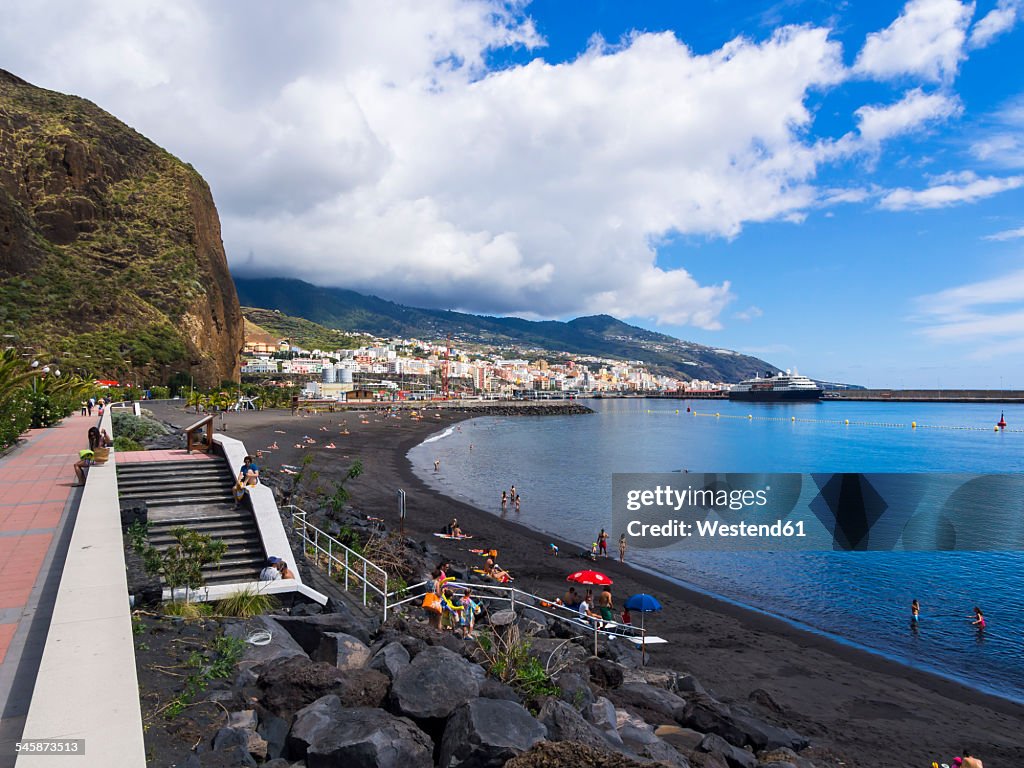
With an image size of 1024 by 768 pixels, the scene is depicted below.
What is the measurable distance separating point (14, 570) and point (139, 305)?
192ft

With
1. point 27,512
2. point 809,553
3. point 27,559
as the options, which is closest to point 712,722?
point 27,559

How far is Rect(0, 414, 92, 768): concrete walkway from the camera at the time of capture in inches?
167

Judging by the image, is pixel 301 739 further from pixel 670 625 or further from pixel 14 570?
pixel 670 625

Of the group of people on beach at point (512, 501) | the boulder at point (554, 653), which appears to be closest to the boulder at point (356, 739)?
the boulder at point (554, 653)

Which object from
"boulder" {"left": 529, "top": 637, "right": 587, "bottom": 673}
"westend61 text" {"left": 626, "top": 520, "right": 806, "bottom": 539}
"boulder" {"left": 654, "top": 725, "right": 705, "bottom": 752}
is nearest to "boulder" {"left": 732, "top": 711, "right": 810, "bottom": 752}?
"boulder" {"left": 654, "top": 725, "right": 705, "bottom": 752}

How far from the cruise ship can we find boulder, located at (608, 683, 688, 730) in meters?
160

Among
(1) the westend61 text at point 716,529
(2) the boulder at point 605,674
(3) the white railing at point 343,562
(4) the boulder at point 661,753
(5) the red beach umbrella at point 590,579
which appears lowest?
(1) the westend61 text at point 716,529

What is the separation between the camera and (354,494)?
26.8 meters

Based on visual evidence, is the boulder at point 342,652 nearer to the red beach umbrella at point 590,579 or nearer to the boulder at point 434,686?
the boulder at point 434,686

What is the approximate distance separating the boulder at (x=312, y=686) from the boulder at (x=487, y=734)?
0.80 metres

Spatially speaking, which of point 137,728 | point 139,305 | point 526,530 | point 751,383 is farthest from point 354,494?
point 751,383

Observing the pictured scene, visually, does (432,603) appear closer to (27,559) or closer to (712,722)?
(712,722)

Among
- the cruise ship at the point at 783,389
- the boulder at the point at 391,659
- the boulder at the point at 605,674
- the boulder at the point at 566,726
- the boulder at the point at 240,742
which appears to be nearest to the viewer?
the boulder at the point at 240,742

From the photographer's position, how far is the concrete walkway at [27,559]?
4.23 metres
